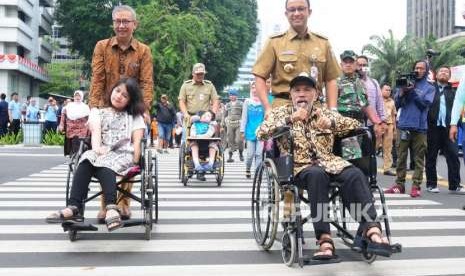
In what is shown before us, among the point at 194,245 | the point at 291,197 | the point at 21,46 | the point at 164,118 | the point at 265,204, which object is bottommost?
the point at 194,245

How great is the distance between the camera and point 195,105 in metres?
9.91

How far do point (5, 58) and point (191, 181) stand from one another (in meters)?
43.4

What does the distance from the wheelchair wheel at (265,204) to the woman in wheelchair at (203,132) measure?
187 inches

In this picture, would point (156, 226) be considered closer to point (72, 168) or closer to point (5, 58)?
point (72, 168)

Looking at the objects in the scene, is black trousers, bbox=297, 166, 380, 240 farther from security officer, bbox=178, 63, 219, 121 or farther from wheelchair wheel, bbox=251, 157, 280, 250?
security officer, bbox=178, 63, 219, 121

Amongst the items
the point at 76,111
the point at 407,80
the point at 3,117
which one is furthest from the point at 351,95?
the point at 3,117

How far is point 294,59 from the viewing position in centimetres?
541

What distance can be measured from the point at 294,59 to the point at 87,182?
6.65 feet

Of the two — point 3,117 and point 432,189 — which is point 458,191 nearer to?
point 432,189

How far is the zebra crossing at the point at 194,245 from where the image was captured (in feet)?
15.0

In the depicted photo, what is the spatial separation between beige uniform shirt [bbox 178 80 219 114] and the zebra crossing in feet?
6.67

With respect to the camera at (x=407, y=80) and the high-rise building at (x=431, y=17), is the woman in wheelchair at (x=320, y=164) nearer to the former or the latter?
the camera at (x=407, y=80)

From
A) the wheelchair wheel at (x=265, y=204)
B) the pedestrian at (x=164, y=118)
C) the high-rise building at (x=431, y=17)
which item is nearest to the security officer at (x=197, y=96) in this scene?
the wheelchair wheel at (x=265, y=204)

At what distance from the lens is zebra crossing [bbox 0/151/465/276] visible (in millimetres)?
4574
